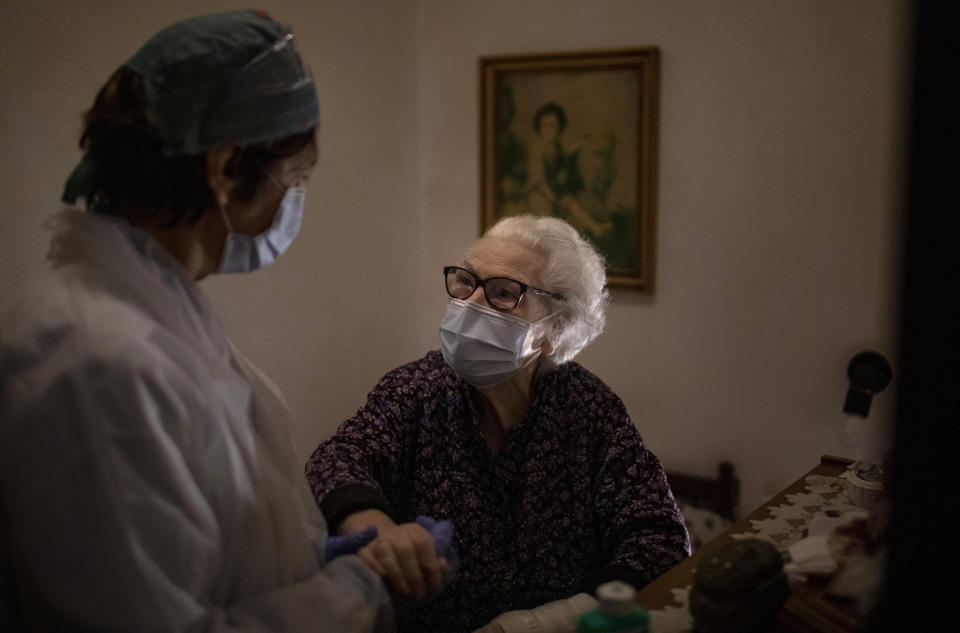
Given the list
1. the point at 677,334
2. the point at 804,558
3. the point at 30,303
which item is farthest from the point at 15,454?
the point at 677,334

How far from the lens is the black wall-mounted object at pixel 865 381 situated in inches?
43.6

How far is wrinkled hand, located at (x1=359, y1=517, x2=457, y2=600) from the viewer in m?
1.24

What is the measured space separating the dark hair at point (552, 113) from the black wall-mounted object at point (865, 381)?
7.51ft

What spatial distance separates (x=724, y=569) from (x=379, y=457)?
0.90 m

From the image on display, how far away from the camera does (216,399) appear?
3.36ft

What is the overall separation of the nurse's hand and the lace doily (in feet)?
1.16

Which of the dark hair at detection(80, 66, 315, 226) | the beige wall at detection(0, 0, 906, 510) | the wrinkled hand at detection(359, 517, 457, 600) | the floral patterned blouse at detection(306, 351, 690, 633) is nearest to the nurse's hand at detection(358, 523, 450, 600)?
the wrinkled hand at detection(359, 517, 457, 600)

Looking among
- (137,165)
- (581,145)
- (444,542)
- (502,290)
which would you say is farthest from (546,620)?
(581,145)

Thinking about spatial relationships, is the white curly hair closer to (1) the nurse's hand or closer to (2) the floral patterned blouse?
(2) the floral patterned blouse

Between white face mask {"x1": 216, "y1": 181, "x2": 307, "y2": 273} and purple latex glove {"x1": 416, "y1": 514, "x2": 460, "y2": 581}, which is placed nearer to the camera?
white face mask {"x1": 216, "y1": 181, "x2": 307, "y2": 273}

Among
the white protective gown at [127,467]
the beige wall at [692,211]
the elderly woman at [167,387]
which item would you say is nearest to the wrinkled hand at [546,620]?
the elderly woman at [167,387]

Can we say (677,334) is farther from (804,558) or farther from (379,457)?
(804,558)

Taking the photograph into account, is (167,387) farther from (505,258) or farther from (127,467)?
(505,258)

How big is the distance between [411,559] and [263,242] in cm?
55
